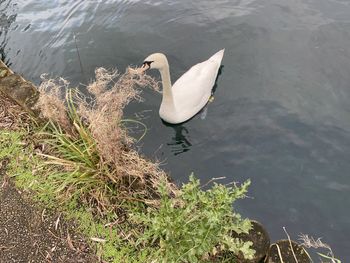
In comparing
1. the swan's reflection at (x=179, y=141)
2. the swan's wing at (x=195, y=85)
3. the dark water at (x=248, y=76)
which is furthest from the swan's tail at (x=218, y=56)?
the swan's reflection at (x=179, y=141)

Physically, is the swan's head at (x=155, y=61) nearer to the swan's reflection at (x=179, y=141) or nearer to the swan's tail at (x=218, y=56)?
the swan's reflection at (x=179, y=141)

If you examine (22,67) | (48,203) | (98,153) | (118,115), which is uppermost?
(118,115)

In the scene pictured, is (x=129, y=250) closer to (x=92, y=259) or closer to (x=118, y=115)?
(x=92, y=259)

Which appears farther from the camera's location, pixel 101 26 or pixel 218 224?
pixel 101 26

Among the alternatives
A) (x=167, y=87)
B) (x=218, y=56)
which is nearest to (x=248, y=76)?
(x=218, y=56)

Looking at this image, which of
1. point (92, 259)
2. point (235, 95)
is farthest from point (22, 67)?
point (92, 259)

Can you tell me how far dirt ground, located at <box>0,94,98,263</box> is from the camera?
3695mm

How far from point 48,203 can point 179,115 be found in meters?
3.00

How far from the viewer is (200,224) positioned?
3.16m

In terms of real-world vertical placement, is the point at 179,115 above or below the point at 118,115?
below

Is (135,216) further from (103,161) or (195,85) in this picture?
(195,85)

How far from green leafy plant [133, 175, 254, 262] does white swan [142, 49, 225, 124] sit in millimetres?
3044

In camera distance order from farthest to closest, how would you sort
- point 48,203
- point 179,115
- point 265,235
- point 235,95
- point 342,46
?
point 342,46, point 235,95, point 179,115, point 48,203, point 265,235

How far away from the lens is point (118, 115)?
4105mm
